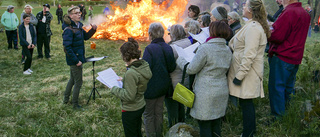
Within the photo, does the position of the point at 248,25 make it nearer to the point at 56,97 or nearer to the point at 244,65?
the point at 244,65

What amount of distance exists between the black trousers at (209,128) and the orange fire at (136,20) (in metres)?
11.0

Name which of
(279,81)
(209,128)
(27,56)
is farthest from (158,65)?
(27,56)

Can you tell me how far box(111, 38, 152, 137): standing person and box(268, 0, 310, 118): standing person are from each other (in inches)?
80.2

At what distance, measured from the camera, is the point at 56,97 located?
609 cm

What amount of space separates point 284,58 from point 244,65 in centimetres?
103

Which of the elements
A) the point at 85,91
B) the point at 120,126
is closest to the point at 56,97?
the point at 85,91

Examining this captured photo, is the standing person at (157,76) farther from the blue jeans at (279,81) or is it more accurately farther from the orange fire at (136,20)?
the orange fire at (136,20)

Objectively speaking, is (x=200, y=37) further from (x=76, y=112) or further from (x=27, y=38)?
(x=27, y=38)

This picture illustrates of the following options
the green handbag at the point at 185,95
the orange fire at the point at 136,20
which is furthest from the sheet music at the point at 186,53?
the orange fire at the point at 136,20

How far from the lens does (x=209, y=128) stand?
3201 mm

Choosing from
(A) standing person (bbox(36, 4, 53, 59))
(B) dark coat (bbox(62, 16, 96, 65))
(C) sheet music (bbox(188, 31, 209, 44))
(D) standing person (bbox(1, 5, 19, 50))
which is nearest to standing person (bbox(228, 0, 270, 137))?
(C) sheet music (bbox(188, 31, 209, 44))

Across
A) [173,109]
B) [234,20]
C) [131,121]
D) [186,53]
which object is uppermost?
[234,20]

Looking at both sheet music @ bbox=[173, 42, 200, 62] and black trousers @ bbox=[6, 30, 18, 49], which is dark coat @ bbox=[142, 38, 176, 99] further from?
black trousers @ bbox=[6, 30, 18, 49]

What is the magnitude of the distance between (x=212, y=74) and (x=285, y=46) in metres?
1.43
